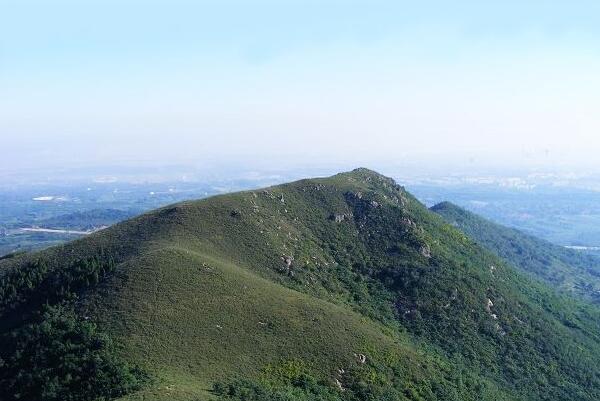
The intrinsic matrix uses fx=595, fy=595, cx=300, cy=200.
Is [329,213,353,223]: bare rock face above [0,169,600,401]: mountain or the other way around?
above

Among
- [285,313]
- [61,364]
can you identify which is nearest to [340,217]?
[285,313]

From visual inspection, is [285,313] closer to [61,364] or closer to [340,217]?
[61,364]

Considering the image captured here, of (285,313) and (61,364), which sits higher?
(285,313)

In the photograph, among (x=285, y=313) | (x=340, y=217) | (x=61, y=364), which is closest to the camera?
(x=61, y=364)

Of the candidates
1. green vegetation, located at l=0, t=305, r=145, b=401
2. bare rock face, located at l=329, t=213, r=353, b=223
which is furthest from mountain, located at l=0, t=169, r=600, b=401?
bare rock face, located at l=329, t=213, r=353, b=223

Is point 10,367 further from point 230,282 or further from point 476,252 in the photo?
point 476,252

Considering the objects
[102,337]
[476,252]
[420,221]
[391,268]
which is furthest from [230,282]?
[476,252]

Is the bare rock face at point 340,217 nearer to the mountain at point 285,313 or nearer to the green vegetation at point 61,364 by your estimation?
the mountain at point 285,313

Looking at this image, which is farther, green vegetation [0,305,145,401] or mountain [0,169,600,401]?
mountain [0,169,600,401]

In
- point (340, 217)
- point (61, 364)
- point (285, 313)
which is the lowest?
point (61, 364)

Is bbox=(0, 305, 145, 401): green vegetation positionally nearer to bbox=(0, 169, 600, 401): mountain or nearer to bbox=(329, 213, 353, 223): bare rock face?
bbox=(0, 169, 600, 401): mountain
